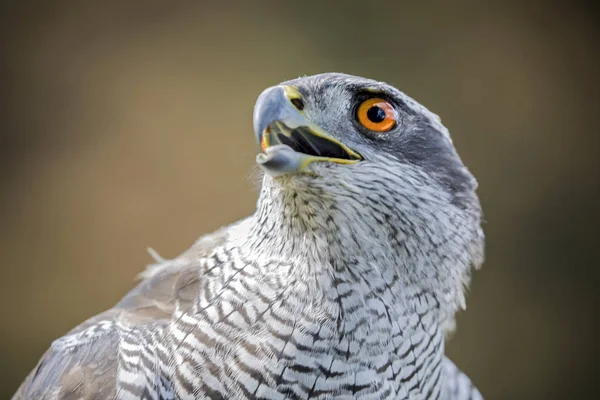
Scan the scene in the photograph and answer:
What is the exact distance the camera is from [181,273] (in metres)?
2.06

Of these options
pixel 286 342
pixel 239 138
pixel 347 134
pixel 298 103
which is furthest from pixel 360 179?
pixel 239 138

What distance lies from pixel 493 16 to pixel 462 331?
241 centimetres

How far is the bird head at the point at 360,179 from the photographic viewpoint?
1696mm

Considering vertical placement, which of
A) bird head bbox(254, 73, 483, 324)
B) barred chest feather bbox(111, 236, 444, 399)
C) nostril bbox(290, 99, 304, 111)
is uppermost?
nostril bbox(290, 99, 304, 111)

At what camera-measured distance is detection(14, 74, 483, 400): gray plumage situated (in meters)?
1.74

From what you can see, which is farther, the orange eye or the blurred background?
the blurred background

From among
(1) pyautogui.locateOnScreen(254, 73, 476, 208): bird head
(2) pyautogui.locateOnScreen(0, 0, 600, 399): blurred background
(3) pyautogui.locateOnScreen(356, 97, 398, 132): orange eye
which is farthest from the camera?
(2) pyautogui.locateOnScreen(0, 0, 600, 399): blurred background

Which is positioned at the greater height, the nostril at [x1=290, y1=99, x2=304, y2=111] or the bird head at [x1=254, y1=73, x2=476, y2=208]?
the nostril at [x1=290, y1=99, x2=304, y2=111]

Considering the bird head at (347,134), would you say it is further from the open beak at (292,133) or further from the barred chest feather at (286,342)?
the barred chest feather at (286,342)

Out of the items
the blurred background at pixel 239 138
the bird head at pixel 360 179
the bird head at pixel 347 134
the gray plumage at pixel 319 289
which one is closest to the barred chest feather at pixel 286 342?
the gray plumage at pixel 319 289

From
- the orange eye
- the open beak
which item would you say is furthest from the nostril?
the orange eye

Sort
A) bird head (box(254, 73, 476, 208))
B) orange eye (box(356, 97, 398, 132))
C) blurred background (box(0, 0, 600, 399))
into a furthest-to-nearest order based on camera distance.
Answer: blurred background (box(0, 0, 600, 399)) < orange eye (box(356, 97, 398, 132)) < bird head (box(254, 73, 476, 208))

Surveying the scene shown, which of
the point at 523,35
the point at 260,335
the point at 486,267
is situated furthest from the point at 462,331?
the point at 260,335

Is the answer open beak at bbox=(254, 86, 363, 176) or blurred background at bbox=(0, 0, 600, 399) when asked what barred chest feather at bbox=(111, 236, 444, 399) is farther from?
blurred background at bbox=(0, 0, 600, 399)
